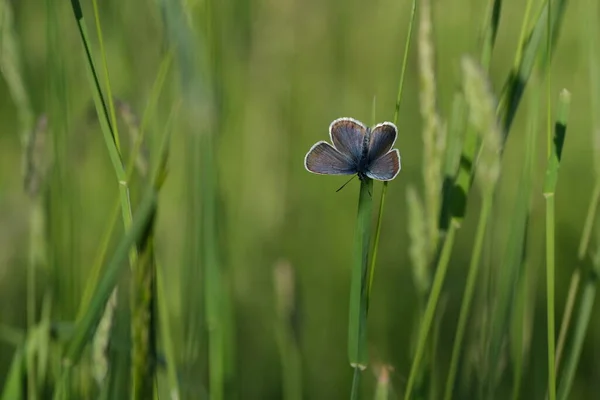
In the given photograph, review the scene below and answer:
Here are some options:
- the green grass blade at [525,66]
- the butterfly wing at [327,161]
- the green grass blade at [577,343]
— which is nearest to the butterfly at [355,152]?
the butterfly wing at [327,161]

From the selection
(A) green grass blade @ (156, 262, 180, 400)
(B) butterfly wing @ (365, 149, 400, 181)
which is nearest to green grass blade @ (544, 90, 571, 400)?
(B) butterfly wing @ (365, 149, 400, 181)

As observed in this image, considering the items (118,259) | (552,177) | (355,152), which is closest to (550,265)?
(552,177)

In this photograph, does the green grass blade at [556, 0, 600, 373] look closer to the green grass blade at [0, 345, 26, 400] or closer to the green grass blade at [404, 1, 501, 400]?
the green grass blade at [404, 1, 501, 400]

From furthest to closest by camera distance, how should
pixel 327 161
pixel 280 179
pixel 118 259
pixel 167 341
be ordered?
pixel 280 179 → pixel 327 161 → pixel 167 341 → pixel 118 259

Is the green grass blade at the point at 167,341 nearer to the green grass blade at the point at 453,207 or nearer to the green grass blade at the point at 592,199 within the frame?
the green grass blade at the point at 453,207

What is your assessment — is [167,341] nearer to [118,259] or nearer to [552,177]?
[118,259]

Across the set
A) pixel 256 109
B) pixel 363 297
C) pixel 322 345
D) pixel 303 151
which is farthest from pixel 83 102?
pixel 363 297
